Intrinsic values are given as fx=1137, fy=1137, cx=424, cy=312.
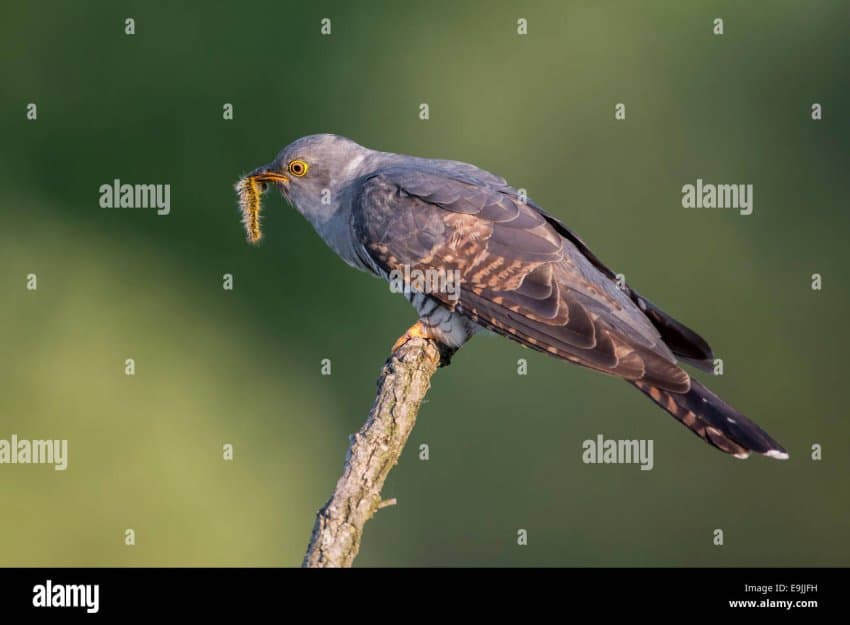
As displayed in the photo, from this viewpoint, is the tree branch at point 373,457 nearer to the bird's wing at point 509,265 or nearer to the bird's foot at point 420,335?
the bird's foot at point 420,335

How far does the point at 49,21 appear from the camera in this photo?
9.62 m

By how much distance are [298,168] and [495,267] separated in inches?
41.3

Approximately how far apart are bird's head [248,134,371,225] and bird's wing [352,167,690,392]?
23cm

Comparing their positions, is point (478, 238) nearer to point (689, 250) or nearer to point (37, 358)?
point (689, 250)

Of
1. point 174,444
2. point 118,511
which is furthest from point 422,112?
point 118,511

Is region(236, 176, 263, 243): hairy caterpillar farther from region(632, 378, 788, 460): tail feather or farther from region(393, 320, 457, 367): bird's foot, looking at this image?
region(632, 378, 788, 460): tail feather

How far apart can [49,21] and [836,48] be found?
6399mm

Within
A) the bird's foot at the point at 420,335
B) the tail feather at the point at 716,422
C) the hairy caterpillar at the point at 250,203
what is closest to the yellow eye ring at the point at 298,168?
the hairy caterpillar at the point at 250,203

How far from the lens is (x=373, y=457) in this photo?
3484 mm

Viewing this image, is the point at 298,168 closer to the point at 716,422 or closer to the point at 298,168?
the point at 298,168

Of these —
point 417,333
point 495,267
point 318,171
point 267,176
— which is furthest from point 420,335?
point 267,176

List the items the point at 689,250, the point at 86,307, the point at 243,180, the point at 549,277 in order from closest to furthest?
the point at 549,277, the point at 243,180, the point at 689,250, the point at 86,307

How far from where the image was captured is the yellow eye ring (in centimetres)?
Answer: 473

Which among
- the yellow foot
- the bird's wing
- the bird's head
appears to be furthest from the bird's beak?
the yellow foot
